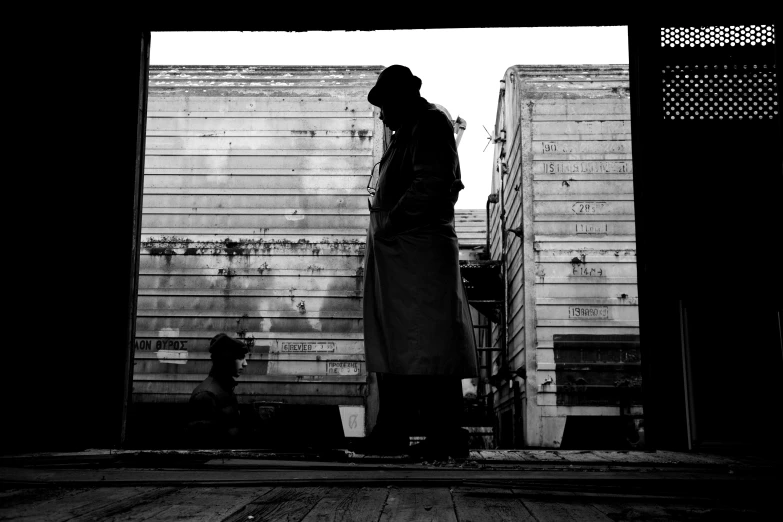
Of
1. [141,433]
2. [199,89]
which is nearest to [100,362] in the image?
[141,433]

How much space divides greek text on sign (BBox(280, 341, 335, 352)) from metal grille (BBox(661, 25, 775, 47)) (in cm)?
468

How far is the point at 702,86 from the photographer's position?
14.1 feet

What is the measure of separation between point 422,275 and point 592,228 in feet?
17.3

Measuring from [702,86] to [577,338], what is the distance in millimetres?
4166

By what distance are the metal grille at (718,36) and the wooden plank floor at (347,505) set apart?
312 cm

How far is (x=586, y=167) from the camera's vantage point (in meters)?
8.38

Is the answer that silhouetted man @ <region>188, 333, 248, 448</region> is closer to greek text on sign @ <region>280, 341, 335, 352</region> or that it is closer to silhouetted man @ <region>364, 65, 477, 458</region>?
greek text on sign @ <region>280, 341, 335, 352</region>

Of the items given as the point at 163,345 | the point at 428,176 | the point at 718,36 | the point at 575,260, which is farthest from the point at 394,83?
the point at 163,345

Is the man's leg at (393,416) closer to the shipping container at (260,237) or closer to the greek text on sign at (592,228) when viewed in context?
the shipping container at (260,237)

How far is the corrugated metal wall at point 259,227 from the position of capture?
8039 mm

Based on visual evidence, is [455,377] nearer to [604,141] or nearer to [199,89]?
[604,141]

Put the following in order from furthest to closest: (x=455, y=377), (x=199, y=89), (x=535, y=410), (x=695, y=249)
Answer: (x=199, y=89)
(x=535, y=410)
(x=695, y=249)
(x=455, y=377)

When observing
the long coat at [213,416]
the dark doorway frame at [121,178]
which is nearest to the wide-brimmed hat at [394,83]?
the dark doorway frame at [121,178]

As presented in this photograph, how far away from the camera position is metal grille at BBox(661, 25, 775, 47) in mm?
4305
